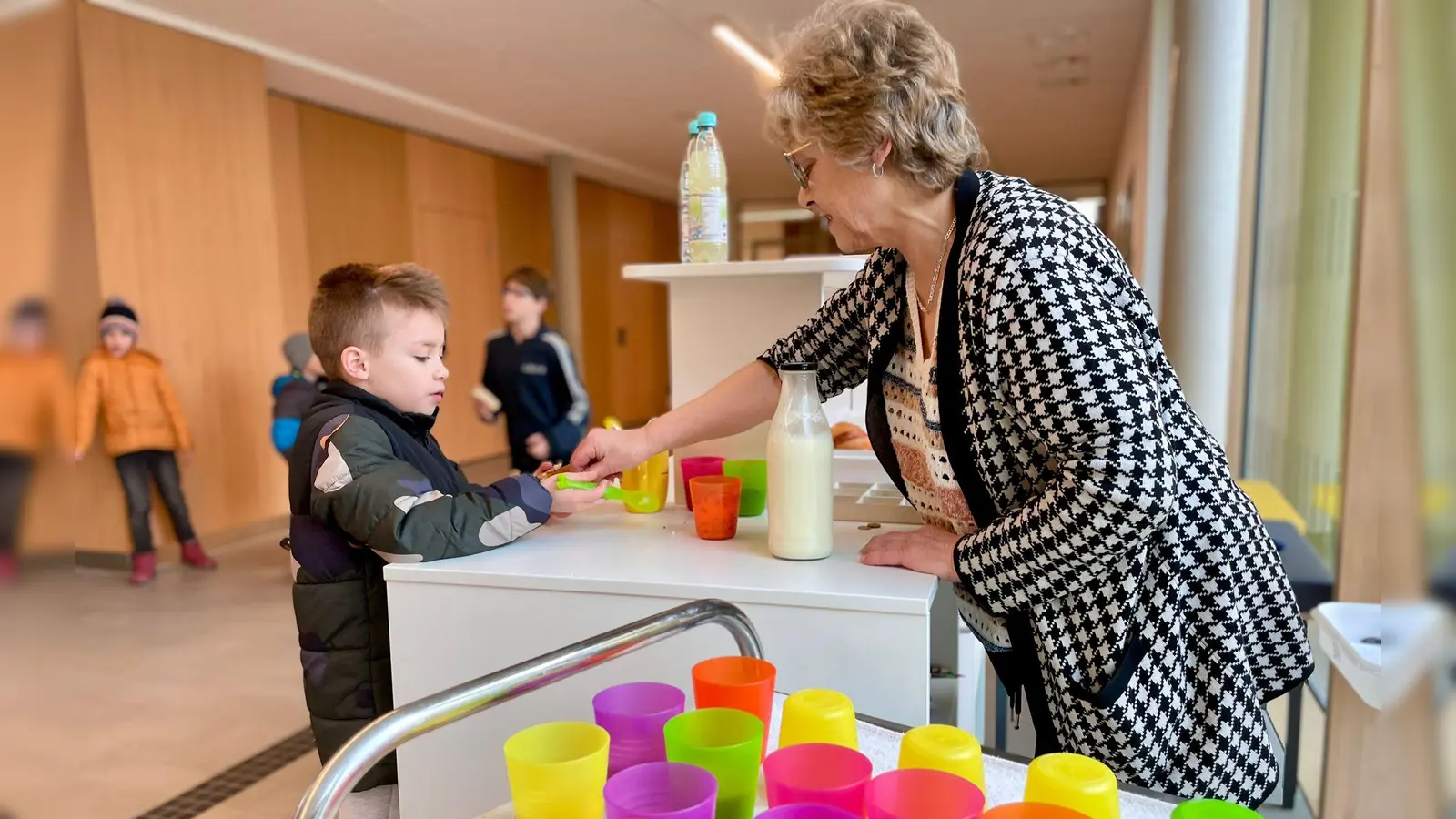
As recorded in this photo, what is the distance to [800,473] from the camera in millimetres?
1233

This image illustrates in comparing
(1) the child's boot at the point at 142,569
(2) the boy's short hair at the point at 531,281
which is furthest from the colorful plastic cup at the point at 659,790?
(1) the child's boot at the point at 142,569

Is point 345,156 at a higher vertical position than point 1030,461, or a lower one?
higher

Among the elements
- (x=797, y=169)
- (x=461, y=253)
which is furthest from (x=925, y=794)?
(x=461, y=253)

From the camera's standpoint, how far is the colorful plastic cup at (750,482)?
149cm

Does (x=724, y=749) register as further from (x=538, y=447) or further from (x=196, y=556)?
(x=196, y=556)

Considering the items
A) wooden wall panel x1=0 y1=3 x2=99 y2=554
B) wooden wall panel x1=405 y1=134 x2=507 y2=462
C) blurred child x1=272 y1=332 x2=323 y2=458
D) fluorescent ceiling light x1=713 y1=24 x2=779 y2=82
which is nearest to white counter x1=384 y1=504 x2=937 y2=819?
wooden wall panel x1=0 y1=3 x2=99 y2=554

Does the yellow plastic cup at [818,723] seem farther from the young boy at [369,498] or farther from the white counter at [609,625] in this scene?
the young boy at [369,498]

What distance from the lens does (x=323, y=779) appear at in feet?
2.14

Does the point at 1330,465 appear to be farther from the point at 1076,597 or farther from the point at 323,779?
the point at 323,779

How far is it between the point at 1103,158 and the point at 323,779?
1026cm

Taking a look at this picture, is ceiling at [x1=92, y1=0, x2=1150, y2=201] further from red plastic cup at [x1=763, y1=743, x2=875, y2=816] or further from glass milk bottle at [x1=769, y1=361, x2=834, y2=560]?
red plastic cup at [x1=763, y1=743, x2=875, y2=816]

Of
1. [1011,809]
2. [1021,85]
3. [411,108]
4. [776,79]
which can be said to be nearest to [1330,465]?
[776,79]

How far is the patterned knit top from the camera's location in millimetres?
1137

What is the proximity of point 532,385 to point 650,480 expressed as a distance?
2291 millimetres
